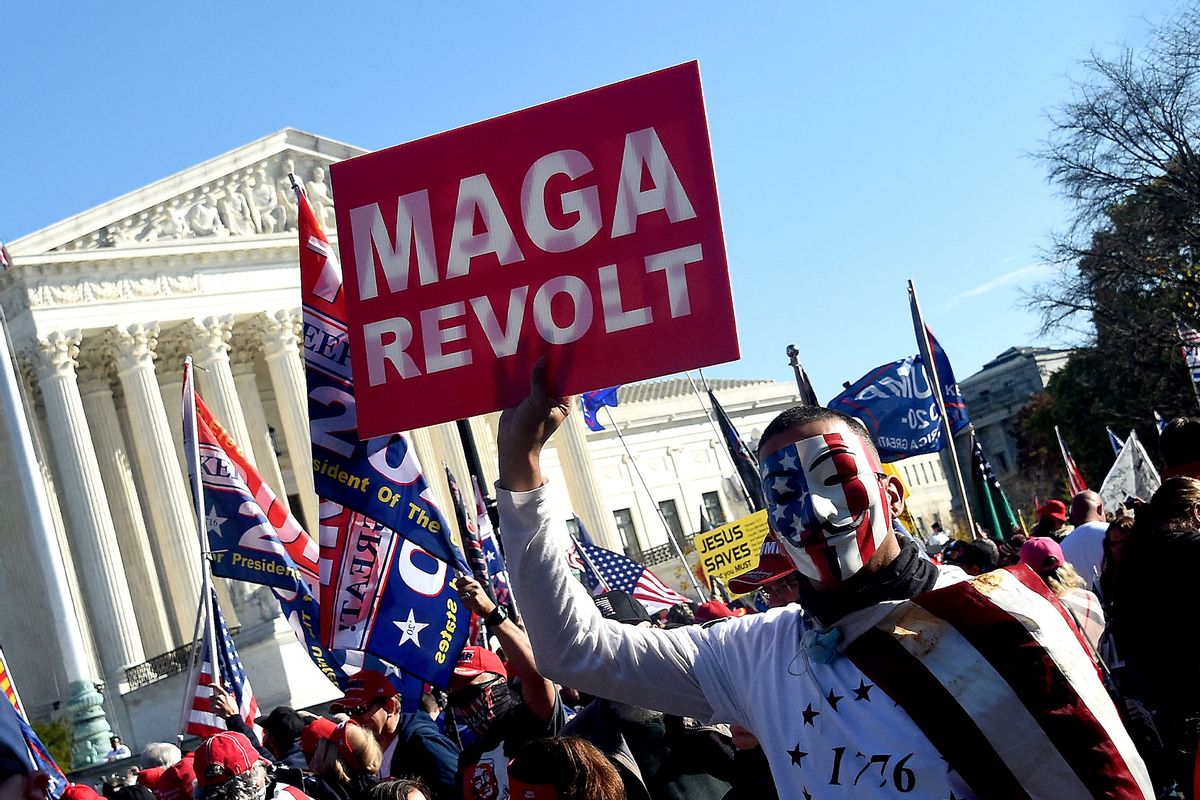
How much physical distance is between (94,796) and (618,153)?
18.3 feet

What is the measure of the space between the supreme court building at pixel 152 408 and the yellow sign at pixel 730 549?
1519 cm

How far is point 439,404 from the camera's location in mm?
3977

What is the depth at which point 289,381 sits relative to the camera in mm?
46156

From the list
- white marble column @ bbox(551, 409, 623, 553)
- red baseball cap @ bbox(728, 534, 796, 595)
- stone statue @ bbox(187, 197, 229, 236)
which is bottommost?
white marble column @ bbox(551, 409, 623, 553)

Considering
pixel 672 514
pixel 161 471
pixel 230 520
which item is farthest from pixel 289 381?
pixel 230 520

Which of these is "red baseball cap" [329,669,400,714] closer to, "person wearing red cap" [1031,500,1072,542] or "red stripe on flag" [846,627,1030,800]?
"red stripe on flag" [846,627,1030,800]

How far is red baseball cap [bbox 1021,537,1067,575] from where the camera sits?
282 inches

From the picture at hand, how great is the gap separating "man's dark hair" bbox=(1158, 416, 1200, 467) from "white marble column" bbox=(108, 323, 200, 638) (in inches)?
1492

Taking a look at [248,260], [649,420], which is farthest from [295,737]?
[649,420]

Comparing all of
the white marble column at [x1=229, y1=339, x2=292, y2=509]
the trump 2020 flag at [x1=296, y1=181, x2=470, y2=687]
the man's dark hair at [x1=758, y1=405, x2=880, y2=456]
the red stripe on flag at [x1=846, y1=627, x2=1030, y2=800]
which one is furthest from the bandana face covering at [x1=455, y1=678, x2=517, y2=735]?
the white marble column at [x1=229, y1=339, x2=292, y2=509]

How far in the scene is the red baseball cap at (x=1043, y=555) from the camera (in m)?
7.16

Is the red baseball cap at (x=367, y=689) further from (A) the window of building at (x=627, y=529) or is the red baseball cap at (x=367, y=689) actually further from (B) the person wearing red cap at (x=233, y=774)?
(A) the window of building at (x=627, y=529)

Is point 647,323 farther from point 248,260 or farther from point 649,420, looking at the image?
point 649,420

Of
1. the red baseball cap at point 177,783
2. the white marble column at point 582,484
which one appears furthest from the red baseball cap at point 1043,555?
the white marble column at point 582,484
